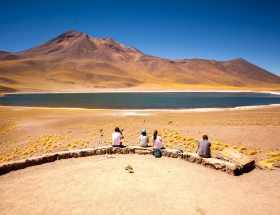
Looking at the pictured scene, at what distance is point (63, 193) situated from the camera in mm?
7727

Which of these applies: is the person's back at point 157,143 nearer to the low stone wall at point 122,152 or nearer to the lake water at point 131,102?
the low stone wall at point 122,152

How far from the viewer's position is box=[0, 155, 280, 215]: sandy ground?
6.94 metres

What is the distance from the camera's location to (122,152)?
12.3 meters

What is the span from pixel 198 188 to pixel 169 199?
1.26 m

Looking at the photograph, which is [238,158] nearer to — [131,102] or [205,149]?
[205,149]

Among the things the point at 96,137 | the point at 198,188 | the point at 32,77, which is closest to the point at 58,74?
the point at 32,77

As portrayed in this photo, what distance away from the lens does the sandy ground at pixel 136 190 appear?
6938 millimetres

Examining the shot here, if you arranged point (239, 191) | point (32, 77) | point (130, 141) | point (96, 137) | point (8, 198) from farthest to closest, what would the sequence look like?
point (32, 77) → point (96, 137) → point (130, 141) → point (239, 191) → point (8, 198)

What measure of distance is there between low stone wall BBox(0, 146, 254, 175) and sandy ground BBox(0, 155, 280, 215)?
281mm

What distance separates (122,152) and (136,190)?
443 centimetres

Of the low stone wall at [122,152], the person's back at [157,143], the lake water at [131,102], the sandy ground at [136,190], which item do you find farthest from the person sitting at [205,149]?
the lake water at [131,102]

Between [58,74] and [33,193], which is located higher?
[58,74]

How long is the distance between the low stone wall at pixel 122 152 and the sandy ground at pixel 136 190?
28 centimetres

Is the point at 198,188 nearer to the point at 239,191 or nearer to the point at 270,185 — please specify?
the point at 239,191
